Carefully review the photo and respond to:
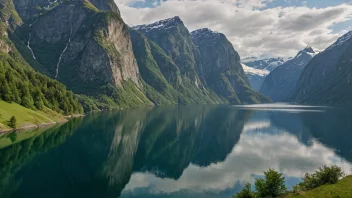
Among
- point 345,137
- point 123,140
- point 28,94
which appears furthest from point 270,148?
point 28,94

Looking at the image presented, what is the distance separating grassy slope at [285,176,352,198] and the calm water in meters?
27.6

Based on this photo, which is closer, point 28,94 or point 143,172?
point 143,172

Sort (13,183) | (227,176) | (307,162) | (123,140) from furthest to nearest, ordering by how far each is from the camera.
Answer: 1. (123,140)
2. (307,162)
3. (227,176)
4. (13,183)

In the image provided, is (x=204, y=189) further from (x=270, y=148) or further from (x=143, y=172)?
(x=270, y=148)

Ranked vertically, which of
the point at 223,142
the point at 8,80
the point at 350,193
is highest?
the point at 8,80

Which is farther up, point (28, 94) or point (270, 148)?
point (28, 94)

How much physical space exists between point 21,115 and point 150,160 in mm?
83706

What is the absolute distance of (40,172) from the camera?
73125 mm

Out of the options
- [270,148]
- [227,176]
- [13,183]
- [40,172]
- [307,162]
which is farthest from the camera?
[270,148]

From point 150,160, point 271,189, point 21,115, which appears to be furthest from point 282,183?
point 21,115

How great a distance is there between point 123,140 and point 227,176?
63.1m

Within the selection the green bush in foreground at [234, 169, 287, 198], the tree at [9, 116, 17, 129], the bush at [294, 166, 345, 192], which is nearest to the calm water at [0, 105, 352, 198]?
the tree at [9, 116, 17, 129]

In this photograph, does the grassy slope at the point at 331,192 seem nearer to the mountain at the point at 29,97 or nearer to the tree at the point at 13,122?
the tree at the point at 13,122

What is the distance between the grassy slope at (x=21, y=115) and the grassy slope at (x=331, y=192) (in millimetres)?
126538
